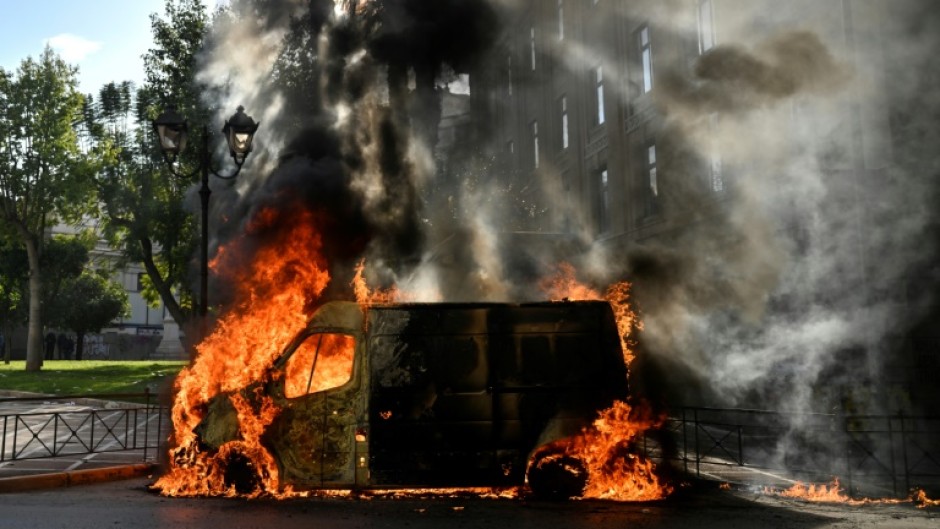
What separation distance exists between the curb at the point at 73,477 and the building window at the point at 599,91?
646 inches

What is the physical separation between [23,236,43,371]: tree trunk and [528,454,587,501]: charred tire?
3014cm

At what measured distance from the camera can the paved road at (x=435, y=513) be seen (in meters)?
6.37

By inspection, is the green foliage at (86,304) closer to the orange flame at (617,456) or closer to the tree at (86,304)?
the tree at (86,304)

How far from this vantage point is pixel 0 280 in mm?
43375

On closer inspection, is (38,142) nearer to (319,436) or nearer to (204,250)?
(204,250)

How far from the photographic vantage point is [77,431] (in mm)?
11945

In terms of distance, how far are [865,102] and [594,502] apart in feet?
30.5

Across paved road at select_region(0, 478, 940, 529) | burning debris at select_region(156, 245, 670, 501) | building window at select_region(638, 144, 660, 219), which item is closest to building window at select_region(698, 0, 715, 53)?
building window at select_region(638, 144, 660, 219)

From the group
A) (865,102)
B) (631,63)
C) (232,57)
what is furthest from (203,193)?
(631,63)

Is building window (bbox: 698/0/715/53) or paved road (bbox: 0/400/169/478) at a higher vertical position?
building window (bbox: 698/0/715/53)

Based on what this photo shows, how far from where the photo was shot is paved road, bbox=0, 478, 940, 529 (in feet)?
20.9

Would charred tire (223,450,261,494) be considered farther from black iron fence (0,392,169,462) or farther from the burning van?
black iron fence (0,392,169,462)

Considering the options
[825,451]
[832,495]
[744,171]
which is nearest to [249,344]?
[832,495]

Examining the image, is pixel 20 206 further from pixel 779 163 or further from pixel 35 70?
pixel 779 163
